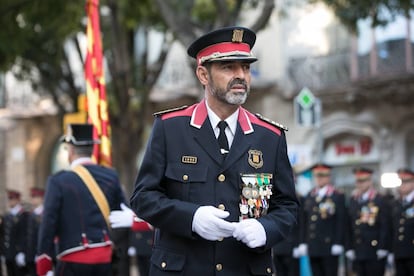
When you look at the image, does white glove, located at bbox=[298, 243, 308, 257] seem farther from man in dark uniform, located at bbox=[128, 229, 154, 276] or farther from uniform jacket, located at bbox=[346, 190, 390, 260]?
man in dark uniform, located at bbox=[128, 229, 154, 276]

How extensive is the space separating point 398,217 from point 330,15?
1301 centimetres

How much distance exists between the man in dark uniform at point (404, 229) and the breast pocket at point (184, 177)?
325 inches

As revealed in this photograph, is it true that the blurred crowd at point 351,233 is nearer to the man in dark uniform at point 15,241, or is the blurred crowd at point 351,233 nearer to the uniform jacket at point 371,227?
the uniform jacket at point 371,227

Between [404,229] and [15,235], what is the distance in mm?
7820

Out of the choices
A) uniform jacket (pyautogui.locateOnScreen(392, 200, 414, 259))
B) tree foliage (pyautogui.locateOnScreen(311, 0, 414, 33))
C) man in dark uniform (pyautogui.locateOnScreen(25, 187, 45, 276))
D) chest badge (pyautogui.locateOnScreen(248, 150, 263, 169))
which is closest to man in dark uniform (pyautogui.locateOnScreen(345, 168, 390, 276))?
uniform jacket (pyautogui.locateOnScreen(392, 200, 414, 259))

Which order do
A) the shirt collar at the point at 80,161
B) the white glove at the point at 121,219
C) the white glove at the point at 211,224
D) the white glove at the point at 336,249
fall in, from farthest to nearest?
the white glove at the point at 336,249 → the shirt collar at the point at 80,161 → the white glove at the point at 121,219 → the white glove at the point at 211,224

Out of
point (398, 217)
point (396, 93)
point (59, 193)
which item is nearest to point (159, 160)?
point (59, 193)

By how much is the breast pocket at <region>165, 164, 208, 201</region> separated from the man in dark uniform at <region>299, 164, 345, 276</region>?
923cm

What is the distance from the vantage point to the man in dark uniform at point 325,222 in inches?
530

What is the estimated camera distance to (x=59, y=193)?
24.0 ft

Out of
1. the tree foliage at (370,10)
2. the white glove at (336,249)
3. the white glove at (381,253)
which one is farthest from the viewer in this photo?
the tree foliage at (370,10)

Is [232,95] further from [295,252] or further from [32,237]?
[32,237]

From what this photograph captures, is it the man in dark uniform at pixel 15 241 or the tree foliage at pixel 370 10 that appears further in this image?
the man in dark uniform at pixel 15 241

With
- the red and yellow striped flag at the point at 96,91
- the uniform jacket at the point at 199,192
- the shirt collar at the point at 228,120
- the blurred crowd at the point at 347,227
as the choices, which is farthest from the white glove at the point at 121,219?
the blurred crowd at the point at 347,227
